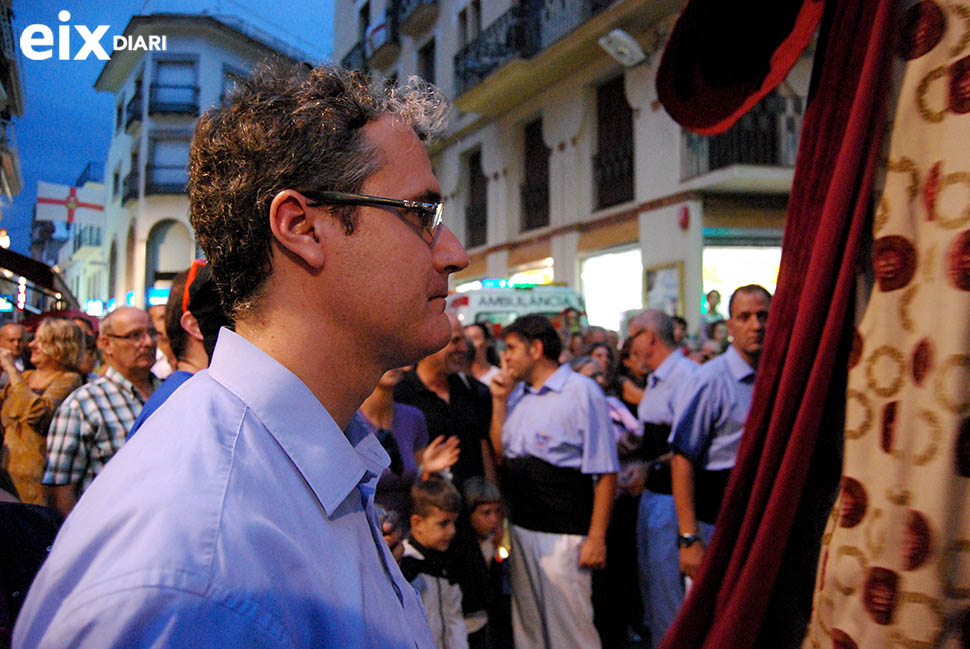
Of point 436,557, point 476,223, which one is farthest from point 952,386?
point 476,223

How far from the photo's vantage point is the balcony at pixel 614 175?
46.3ft

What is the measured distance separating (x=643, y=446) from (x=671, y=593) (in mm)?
960

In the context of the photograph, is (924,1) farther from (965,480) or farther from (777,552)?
(777,552)

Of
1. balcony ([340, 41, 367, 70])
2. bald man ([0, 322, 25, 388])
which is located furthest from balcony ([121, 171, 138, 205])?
bald man ([0, 322, 25, 388])

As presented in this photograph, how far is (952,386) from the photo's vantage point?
1.13m

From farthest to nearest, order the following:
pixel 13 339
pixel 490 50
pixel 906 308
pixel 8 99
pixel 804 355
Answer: pixel 8 99, pixel 490 50, pixel 13 339, pixel 804 355, pixel 906 308

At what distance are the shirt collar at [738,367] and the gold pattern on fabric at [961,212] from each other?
2482 millimetres

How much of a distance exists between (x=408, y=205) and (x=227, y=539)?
62cm

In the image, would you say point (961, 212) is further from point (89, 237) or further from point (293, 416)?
point (89, 237)

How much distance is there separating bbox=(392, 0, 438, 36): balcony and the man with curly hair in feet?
66.6

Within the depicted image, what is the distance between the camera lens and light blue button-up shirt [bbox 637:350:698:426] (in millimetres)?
4449

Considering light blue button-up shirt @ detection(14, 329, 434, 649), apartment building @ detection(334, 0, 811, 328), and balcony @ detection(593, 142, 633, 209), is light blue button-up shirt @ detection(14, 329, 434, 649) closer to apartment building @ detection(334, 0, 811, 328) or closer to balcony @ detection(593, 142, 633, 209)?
apartment building @ detection(334, 0, 811, 328)

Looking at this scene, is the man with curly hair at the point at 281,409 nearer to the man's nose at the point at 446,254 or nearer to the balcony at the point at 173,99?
the man's nose at the point at 446,254

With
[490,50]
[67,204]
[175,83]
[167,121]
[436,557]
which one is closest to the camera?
[436,557]
